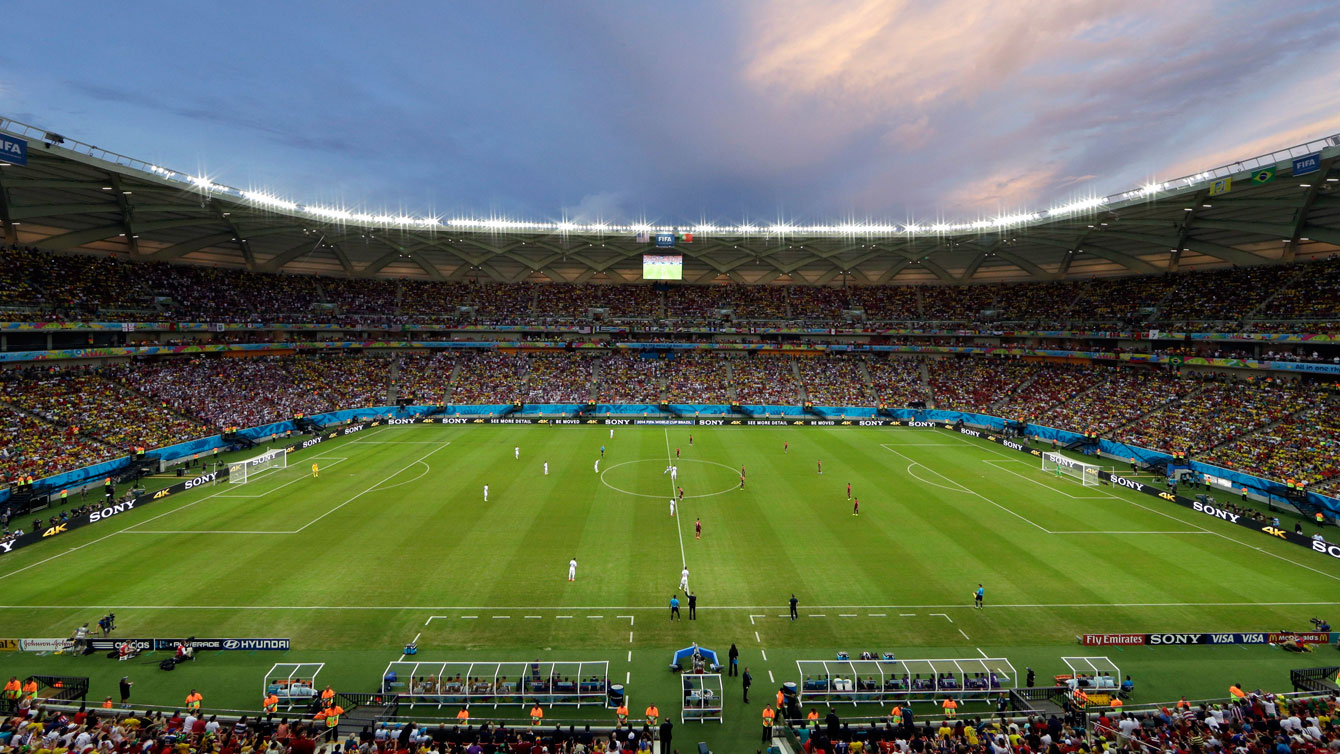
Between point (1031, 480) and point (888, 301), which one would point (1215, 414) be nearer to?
point (1031, 480)

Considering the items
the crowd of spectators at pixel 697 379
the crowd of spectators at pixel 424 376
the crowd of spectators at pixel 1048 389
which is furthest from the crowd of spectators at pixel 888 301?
the crowd of spectators at pixel 424 376

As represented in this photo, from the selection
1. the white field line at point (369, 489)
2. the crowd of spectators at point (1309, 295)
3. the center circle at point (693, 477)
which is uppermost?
the crowd of spectators at point (1309, 295)

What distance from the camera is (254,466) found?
38.0 m

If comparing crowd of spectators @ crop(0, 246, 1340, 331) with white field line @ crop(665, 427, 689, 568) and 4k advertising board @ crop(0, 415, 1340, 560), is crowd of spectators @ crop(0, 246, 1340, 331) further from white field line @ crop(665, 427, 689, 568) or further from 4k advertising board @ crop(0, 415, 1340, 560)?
white field line @ crop(665, 427, 689, 568)

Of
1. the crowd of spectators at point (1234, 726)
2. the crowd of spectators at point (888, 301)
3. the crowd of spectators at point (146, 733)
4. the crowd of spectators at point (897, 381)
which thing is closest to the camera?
the crowd of spectators at point (146, 733)

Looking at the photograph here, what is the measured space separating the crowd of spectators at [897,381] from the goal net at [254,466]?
5570 cm

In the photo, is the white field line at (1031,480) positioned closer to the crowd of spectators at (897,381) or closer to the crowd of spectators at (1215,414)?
the crowd of spectators at (1215,414)

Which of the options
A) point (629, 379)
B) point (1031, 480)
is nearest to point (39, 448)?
point (629, 379)

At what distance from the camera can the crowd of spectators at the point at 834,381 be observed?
2470 inches

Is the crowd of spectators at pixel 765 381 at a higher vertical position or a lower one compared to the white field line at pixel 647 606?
higher

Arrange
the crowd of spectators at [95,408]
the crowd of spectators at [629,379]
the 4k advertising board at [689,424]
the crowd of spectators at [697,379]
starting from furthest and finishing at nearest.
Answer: the crowd of spectators at [697,379] → the crowd of spectators at [629,379] → the crowd of spectators at [95,408] → the 4k advertising board at [689,424]

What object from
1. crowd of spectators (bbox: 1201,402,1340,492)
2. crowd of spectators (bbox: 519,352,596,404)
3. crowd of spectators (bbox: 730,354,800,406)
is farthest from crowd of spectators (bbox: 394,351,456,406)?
crowd of spectators (bbox: 1201,402,1340,492)

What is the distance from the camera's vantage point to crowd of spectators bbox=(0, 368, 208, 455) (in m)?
37.3

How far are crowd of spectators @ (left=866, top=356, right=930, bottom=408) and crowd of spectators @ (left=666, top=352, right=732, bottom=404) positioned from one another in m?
17.5
